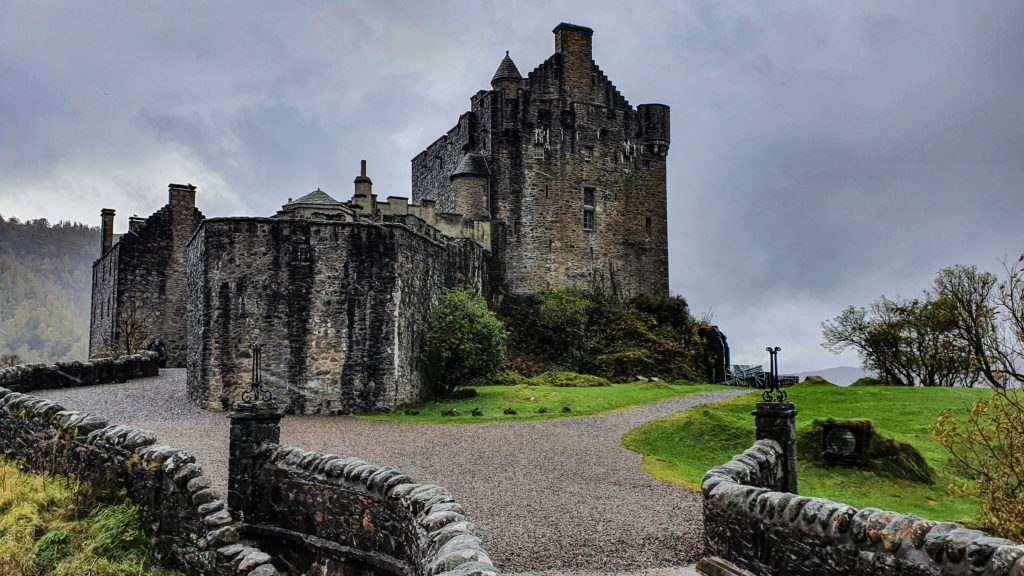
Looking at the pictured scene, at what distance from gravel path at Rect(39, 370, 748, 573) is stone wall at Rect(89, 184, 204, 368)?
1193cm

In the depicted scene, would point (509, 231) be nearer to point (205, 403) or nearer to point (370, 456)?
point (205, 403)

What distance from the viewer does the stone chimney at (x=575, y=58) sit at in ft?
135

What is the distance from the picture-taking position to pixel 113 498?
10.4 meters

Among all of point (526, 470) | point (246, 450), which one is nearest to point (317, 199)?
point (526, 470)

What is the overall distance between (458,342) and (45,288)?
9053 cm

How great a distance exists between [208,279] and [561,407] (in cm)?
1080

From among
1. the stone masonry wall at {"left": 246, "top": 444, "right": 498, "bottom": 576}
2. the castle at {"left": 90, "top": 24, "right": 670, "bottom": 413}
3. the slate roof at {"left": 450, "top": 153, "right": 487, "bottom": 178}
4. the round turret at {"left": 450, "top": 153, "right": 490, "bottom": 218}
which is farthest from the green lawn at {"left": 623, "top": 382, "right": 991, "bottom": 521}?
the slate roof at {"left": 450, "top": 153, "right": 487, "bottom": 178}

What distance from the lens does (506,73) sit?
4047 cm

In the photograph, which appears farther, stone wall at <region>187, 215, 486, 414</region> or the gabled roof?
the gabled roof

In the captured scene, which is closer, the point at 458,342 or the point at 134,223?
the point at 458,342

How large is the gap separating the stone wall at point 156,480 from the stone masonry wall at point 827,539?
4965 millimetres

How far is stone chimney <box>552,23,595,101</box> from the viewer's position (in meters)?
41.3

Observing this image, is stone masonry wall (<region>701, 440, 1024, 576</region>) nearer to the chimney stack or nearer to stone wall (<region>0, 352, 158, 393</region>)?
stone wall (<region>0, 352, 158, 393</region>)

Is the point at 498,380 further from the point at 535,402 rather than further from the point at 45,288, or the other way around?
the point at 45,288
